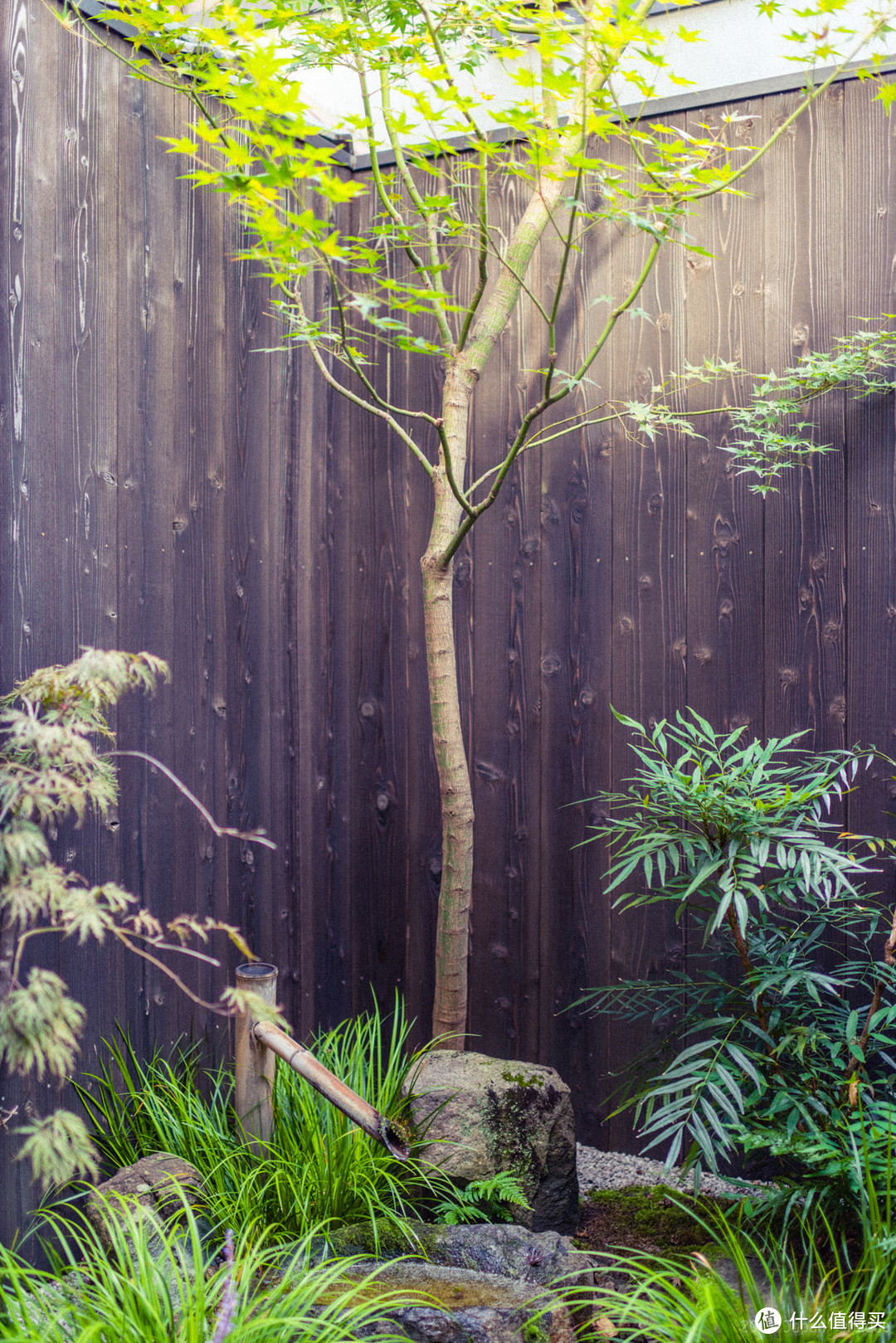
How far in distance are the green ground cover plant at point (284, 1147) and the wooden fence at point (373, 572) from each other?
115mm

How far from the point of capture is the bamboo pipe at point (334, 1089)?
162 cm

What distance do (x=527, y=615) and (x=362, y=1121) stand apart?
139cm

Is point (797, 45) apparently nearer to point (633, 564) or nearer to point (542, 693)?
point (633, 564)

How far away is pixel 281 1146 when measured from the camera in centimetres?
186

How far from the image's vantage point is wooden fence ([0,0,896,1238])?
1936 mm

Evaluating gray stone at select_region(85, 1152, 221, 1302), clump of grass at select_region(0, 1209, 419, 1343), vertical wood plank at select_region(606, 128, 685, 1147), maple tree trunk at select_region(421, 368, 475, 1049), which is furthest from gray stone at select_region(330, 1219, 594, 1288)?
vertical wood plank at select_region(606, 128, 685, 1147)

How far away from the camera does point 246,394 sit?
94.7 inches

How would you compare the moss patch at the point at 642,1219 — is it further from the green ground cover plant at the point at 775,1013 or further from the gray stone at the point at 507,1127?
the green ground cover plant at the point at 775,1013

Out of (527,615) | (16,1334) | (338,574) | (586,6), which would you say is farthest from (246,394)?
(16,1334)

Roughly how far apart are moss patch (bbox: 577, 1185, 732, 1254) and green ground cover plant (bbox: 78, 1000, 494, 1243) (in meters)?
0.40

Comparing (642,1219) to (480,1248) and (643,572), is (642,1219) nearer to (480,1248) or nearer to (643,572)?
(480,1248)

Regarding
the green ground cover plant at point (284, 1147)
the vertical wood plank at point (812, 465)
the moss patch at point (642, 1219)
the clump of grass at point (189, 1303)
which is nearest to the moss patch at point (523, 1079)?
the green ground cover plant at point (284, 1147)

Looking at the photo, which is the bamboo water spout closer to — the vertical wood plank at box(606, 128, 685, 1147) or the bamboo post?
the bamboo post

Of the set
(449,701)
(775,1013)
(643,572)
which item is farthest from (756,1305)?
(643,572)
